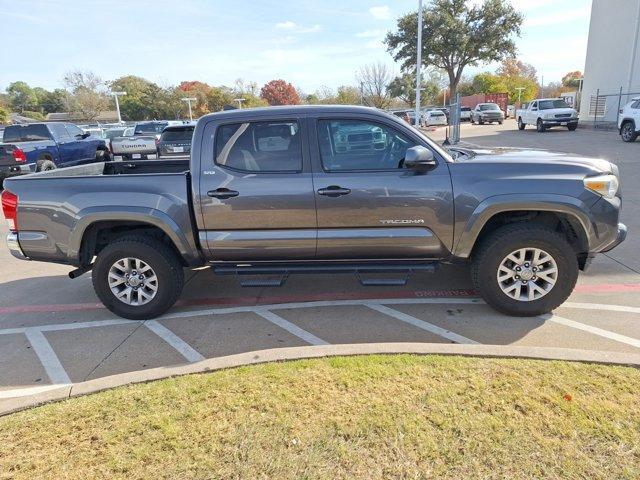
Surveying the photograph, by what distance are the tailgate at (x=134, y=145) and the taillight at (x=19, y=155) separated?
2.77 meters

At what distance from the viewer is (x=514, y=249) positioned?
12.9ft

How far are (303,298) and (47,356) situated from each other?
7.84 ft

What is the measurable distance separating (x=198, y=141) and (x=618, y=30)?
102ft

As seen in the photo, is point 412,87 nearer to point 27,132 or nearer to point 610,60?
point 610,60

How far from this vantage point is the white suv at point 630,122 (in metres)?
17.5

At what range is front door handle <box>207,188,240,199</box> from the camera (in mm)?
3984

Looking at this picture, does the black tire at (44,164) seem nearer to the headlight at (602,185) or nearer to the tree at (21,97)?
the headlight at (602,185)

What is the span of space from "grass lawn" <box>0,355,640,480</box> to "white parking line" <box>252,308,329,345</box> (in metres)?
0.66

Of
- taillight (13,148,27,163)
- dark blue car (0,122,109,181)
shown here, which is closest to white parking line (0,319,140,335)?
dark blue car (0,122,109,181)

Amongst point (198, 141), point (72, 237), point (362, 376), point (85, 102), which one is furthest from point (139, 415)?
point (85, 102)

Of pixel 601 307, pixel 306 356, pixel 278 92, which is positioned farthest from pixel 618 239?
pixel 278 92

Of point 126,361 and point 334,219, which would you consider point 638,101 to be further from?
point 126,361

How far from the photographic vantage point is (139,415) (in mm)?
2730

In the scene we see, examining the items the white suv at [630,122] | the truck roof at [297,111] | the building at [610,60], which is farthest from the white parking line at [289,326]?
the building at [610,60]
